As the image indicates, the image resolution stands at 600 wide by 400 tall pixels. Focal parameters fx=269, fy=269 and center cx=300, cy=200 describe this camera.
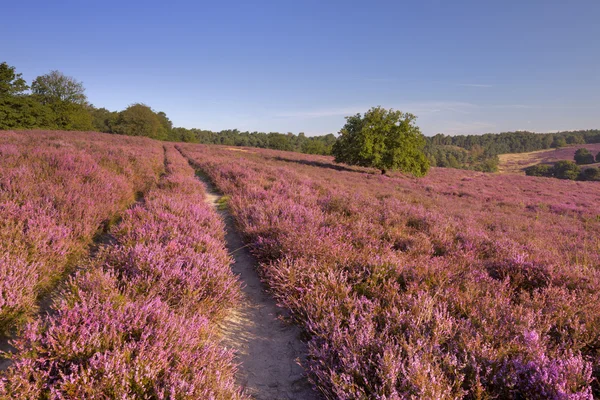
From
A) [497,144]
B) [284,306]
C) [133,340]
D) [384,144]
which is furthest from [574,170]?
[497,144]

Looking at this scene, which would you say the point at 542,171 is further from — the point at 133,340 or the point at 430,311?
the point at 133,340

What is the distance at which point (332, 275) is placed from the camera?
134 inches

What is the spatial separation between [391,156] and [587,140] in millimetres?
160432

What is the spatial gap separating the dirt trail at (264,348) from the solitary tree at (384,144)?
24.8 metres

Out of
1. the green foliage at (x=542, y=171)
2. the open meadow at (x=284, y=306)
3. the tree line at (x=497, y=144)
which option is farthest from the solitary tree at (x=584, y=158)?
the open meadow at (x=284, y=306)

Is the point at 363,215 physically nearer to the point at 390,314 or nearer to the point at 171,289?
the point at 390,314

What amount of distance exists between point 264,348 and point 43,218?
12.0 feet

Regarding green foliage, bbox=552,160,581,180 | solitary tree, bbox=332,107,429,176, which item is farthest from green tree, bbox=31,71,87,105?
green foliage, bbox=552,160,581,180

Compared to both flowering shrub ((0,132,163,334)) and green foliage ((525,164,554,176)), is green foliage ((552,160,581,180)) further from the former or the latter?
flowering shrub ((0,132,163,334))

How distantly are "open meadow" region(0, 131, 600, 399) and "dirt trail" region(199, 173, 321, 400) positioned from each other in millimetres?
108

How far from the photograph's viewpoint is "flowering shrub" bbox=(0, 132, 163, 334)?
259 cm

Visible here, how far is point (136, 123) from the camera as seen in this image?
6612 cm

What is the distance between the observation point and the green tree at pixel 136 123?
6512 centimetres

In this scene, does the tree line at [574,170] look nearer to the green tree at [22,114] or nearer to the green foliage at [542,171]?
the green foliage at [542,171]
